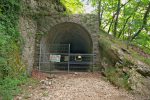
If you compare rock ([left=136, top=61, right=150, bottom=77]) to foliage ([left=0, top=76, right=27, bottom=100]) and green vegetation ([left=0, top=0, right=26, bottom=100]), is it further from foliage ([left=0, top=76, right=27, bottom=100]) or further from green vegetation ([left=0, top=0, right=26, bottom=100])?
foliage ([left=0, top=76, right=27, bottom=100])

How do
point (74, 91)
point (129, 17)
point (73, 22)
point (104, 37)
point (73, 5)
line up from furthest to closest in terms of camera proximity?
point (73, 5)
point (129, 17)
point (104, 37)
point (73, 22)
point (74, 91)

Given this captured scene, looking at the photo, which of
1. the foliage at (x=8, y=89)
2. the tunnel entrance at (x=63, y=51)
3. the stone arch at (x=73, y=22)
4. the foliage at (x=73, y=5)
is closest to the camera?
the foliage at (x=8, y=89)

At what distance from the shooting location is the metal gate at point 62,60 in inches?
382

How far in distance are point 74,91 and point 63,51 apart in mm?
4966

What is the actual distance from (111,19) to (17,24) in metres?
7.99

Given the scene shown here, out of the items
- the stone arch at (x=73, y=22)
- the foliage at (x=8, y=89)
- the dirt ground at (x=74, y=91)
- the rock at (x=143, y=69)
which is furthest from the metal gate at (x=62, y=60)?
the foliage at (x=8, y=89)

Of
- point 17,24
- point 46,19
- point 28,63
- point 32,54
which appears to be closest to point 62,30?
point 46,19

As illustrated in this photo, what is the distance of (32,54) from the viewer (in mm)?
9180

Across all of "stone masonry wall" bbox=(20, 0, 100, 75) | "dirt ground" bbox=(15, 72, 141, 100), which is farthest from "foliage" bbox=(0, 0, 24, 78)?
"stone masonry wall" bbox=(20, 0, 100, 75)

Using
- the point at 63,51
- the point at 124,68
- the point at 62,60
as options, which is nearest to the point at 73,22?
the point at 63,51

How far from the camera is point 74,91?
653 cm

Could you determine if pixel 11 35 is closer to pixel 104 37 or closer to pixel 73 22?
pixel 73 22

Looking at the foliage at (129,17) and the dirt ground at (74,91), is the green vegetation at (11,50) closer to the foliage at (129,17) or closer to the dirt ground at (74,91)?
the dirt ground at (74,91)

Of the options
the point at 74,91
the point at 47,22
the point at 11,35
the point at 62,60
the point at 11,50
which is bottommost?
the point at 74,91
